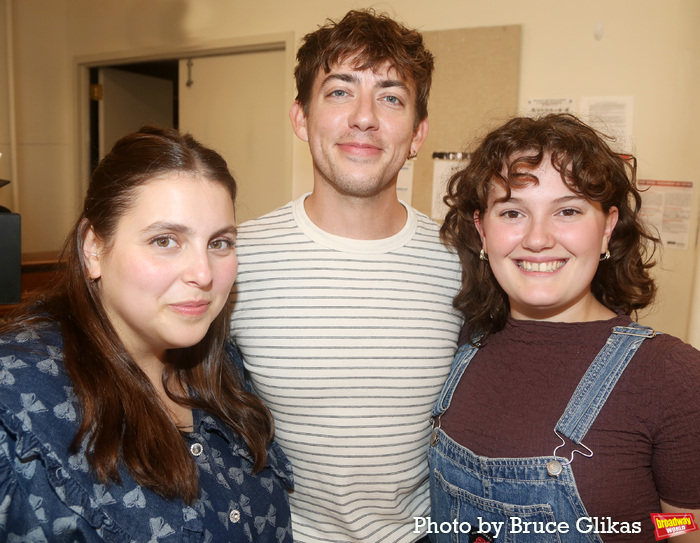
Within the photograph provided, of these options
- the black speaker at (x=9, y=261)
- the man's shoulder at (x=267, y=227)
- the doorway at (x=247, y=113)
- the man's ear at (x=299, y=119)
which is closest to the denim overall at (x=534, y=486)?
the man's shoulder at (x=267, y=227)

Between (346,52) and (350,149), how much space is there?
276mm

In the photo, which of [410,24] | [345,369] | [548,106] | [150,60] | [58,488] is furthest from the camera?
[150,60]

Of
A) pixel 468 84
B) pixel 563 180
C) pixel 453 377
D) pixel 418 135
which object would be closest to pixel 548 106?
pixel 468 84

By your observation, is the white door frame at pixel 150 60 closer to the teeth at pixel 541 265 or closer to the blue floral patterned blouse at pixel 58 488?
the teeth at pixel 541 265

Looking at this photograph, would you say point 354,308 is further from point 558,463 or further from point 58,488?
point 58,488

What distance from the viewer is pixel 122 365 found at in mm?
1156

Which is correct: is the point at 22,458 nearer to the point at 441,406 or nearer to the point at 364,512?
the point at 364,512

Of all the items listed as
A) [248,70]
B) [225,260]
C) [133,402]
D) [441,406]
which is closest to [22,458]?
[133,402]

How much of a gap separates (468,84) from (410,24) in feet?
1.62

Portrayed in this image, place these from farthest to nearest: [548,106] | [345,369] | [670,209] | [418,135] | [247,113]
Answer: [247,113]
[548,106]
[670,209]
[418,135]
[345,369]

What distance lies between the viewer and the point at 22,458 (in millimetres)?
943

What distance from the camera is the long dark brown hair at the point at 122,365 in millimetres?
1048

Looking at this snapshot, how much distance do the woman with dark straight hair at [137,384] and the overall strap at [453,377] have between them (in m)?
0.45

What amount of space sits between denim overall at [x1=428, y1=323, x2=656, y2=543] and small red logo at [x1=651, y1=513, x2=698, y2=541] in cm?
12
